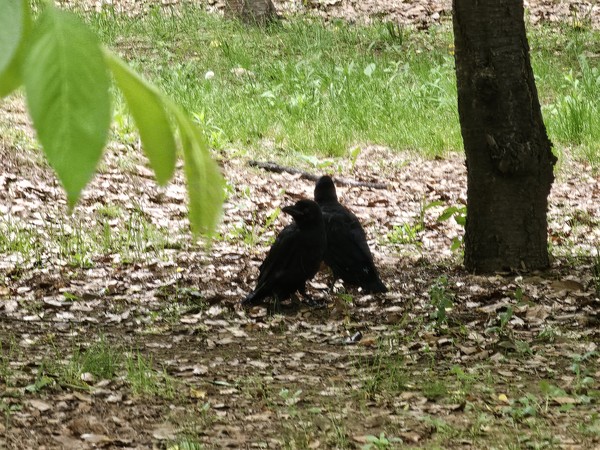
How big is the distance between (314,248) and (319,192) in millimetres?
1084

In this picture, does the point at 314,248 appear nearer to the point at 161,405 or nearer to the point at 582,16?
the point at 161,405

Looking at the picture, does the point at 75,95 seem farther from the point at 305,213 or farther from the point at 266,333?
the point at 305,213

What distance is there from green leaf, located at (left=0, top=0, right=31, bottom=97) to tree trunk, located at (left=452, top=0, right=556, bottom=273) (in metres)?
5.82

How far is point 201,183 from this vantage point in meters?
0.53

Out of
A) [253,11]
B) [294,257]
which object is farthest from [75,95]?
[253,11]

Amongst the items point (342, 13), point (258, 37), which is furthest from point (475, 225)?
point (342, 13)

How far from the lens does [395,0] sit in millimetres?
16500

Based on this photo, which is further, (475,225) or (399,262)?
(399,262)

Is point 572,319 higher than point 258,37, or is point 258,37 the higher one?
point 258,37

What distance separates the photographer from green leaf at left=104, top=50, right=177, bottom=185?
1.66 feet

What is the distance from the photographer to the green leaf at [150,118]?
1.66ft

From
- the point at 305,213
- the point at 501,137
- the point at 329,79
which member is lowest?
the point at 305,213

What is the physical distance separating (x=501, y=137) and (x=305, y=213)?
4.55ft

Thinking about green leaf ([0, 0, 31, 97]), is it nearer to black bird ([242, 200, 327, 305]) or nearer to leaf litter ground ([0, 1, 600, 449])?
leaf litter ground ([0, 1, 600, 449])
